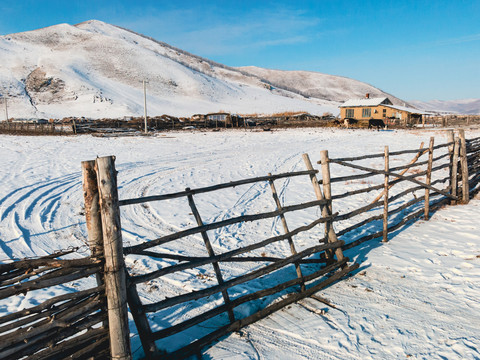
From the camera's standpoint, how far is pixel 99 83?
78.6m

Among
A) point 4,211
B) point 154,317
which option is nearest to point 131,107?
point 4,211

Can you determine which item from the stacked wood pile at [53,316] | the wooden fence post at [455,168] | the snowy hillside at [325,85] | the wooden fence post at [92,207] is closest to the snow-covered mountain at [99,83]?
the snowy hillside at [325,85]

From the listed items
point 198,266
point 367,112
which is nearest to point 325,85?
point 367,112

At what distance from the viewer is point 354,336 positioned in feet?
11.9

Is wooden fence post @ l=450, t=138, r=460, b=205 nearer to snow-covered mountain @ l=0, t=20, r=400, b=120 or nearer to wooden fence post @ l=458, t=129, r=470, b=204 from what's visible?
wooden fence post @ l=458, t=129, r=470, b=204

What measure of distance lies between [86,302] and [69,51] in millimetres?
110579

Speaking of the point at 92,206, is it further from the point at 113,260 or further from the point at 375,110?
the point at 375,110

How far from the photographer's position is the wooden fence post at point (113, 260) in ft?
9.14

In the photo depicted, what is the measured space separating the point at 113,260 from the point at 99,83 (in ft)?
282

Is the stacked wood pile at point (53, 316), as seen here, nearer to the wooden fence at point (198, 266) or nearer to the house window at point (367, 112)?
the wooden fence at point (198, 266)

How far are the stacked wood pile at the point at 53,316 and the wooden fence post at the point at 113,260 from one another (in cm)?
13

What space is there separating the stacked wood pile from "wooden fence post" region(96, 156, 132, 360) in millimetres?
132

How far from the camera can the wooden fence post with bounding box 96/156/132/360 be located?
2785 millimetres

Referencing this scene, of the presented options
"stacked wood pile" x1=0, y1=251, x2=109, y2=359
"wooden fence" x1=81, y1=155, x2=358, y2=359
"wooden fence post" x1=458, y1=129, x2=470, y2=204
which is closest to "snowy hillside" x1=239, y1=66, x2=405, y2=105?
"wooden fence post" x1=458, y1=129, x2=470, y2=204
